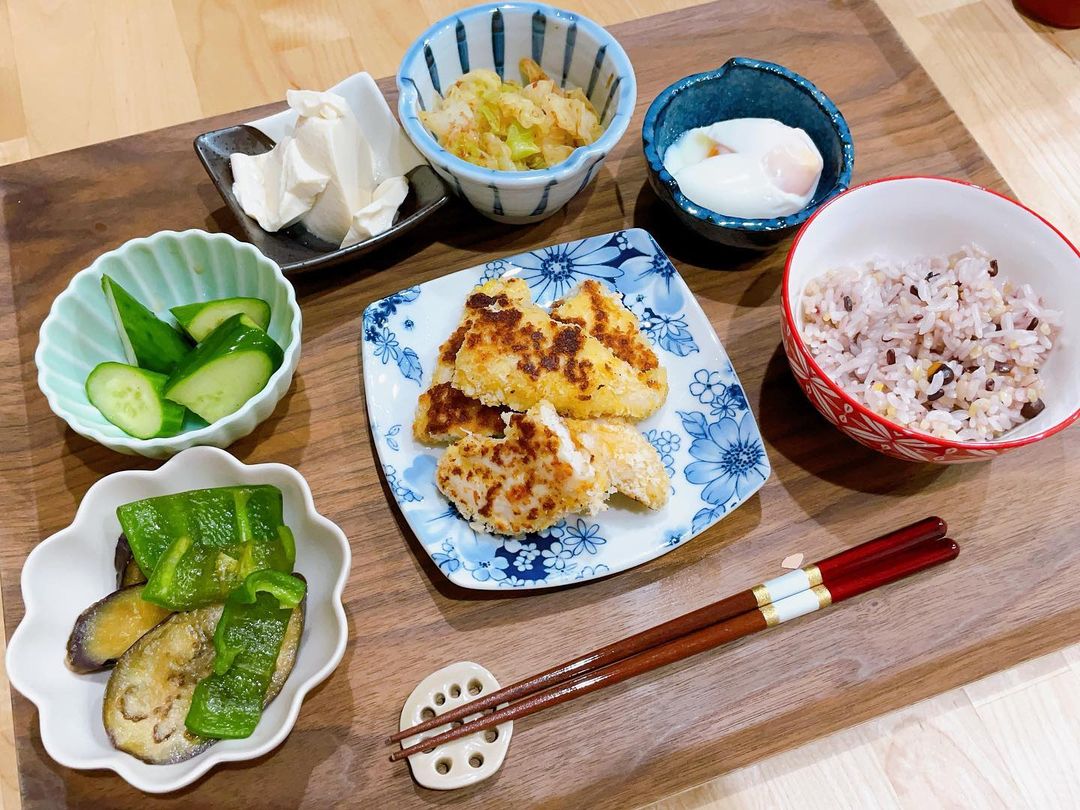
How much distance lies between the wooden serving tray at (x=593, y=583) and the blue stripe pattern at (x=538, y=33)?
315 mm

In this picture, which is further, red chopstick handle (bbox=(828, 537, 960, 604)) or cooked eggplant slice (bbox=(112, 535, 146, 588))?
red chopstick handle (bbox=(828, 537, 960, 604))

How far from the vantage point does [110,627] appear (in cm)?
137

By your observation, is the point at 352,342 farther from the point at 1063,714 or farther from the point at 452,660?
the point at 1063,714

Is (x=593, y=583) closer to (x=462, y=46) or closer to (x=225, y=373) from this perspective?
(x=225, y=373)

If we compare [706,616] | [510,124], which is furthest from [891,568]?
[510,124]

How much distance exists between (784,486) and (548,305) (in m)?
0.65

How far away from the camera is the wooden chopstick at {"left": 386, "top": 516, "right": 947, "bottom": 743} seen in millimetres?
1432

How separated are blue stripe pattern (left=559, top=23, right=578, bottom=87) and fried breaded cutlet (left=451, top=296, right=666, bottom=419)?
698mm

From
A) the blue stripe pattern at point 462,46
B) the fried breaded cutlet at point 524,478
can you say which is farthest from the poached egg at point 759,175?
the fried breaded cutlet at point 524,478

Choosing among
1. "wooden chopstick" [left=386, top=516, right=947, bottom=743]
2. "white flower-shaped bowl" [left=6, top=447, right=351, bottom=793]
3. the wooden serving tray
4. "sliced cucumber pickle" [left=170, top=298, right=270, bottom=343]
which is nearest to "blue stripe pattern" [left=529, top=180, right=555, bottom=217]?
the wooden serving tray

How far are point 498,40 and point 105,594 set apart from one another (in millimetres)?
1455

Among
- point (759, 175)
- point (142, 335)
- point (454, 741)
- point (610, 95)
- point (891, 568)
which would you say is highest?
point (610, 95)

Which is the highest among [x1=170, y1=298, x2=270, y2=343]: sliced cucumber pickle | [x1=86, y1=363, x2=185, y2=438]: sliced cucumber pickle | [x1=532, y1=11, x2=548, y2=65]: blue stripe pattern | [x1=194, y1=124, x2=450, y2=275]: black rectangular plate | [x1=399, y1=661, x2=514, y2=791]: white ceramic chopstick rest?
[x1=532, y1=11, x2=548, y2=65]: blue stripe pattern

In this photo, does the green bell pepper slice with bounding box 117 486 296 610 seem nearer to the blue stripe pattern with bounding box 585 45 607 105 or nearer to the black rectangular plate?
the black rectangular plate
